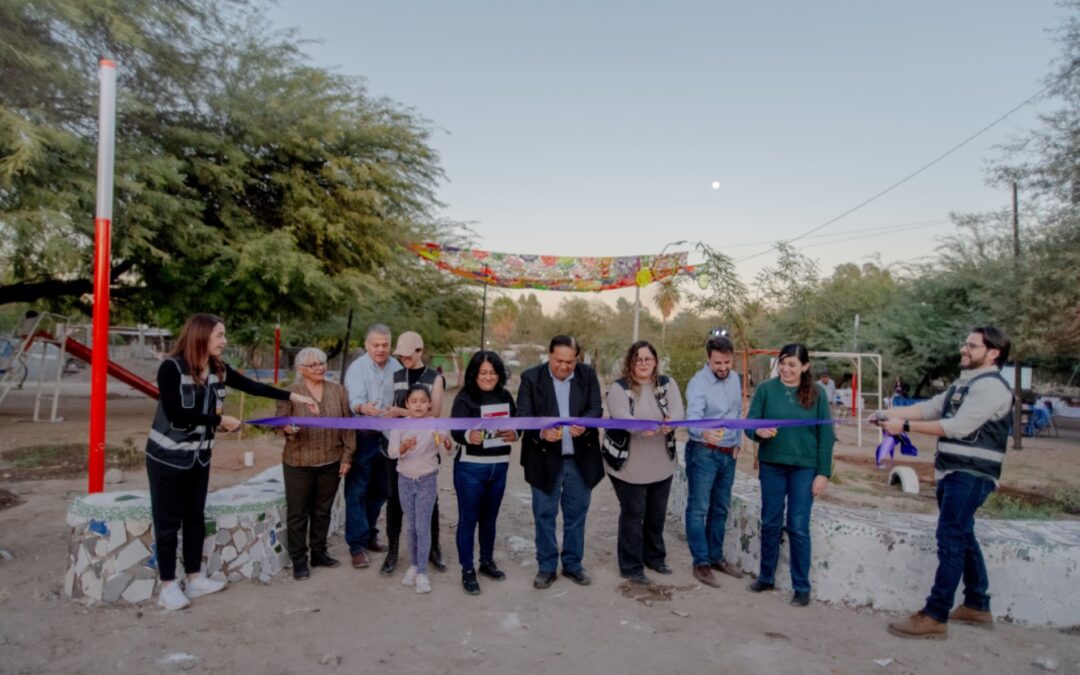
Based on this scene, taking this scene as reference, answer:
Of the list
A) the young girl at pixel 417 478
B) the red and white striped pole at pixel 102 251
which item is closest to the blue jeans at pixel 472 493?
the young girl at pixel 417 478

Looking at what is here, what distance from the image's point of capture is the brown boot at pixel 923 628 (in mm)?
4207

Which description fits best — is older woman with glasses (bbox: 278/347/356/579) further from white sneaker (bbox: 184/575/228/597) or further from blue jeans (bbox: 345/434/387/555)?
white sneaker (bbox: 184/575/228/597)

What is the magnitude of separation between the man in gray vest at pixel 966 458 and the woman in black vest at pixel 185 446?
4198mm

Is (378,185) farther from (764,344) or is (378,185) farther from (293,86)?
(764,344)

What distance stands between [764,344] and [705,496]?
2771cm

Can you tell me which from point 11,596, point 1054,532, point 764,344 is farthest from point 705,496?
point 764,344

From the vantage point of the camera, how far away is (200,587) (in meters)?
4.60

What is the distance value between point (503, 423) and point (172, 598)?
2293 millimetres

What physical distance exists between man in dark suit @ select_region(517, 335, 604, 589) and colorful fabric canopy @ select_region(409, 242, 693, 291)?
39.0 feet

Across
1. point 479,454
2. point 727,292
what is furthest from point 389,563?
point 727,292

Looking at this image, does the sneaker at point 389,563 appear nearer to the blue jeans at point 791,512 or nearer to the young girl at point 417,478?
the young girl at point 417,478

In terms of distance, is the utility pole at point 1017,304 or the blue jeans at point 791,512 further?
the utility pole at point 1017,304

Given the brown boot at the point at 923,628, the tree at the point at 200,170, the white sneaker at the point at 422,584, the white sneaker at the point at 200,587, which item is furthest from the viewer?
the tree at the point at 200,170

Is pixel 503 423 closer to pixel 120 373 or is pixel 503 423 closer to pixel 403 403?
pixel 403 403
